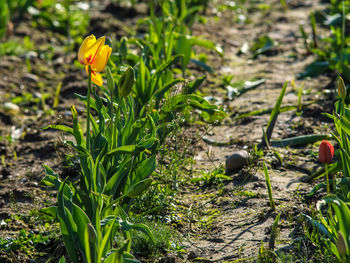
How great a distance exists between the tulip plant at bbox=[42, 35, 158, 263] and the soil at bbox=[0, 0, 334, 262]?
31 centimetres

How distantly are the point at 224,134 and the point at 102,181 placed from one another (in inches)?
62.5

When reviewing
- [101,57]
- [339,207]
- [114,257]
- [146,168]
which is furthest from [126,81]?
[339,207]

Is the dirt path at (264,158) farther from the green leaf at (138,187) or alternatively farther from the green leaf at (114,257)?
the green leaf at (114,257)

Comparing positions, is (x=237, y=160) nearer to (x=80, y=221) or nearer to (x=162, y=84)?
(x=162, y=84)

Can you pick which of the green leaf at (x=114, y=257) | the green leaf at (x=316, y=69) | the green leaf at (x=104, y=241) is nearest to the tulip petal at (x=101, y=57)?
the green leaf at (x=104, y=241)

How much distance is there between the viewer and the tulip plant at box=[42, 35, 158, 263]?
1.98 metres

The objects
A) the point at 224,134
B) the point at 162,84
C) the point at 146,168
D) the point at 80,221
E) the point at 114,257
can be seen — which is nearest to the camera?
the point at 114,257

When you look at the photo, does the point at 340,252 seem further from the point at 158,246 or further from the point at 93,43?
the point at 93,43

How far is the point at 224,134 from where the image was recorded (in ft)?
12.1

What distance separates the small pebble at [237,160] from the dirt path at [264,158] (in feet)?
0.18

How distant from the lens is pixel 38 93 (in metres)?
4.46

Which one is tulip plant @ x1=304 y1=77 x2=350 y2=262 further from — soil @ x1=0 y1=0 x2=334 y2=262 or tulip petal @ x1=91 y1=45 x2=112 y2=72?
tulip petal @ x1=91 y1=45 x2=112 y2=72

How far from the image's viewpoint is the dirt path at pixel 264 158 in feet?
7.87

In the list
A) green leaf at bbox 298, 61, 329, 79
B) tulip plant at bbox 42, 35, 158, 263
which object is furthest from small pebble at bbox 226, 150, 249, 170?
green leaf at bbox 298, 61, 329, 79
